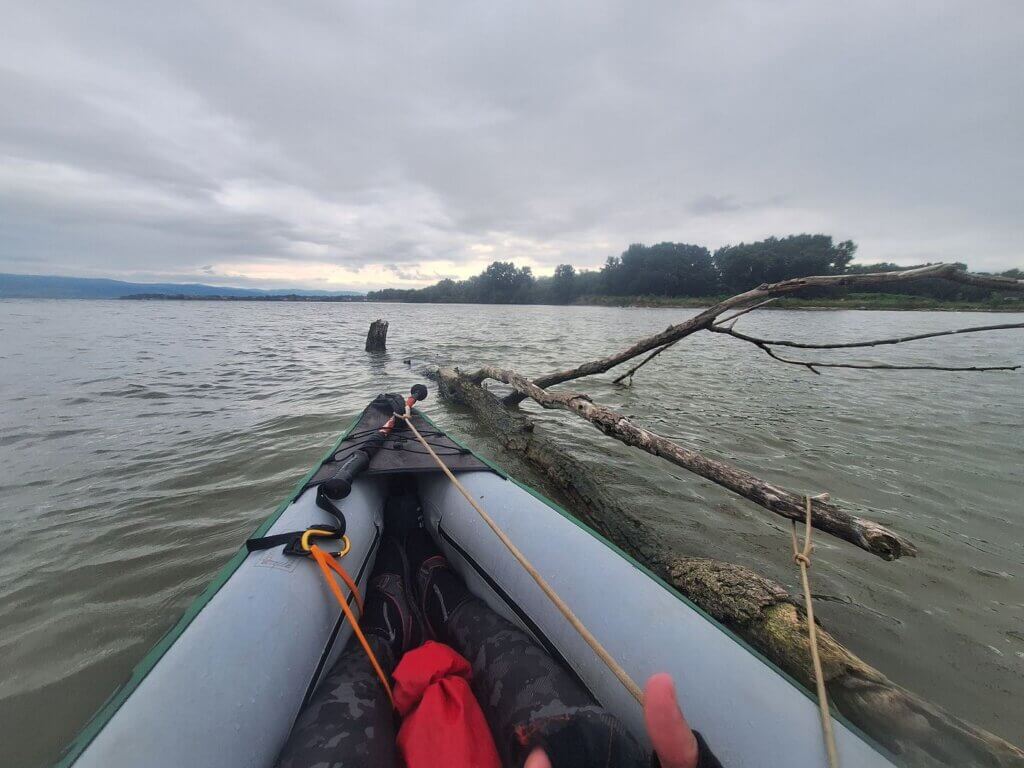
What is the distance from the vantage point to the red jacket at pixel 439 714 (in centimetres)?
140

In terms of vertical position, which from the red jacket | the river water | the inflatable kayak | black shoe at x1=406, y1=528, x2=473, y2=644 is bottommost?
the river water

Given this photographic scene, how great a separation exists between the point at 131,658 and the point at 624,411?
6988 millimetres

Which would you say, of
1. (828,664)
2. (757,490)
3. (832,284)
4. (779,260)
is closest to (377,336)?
(832,284)

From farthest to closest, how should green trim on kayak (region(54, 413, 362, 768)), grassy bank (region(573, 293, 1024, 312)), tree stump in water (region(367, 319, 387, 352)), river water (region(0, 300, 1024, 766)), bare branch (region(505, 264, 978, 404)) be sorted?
grassy bank (region(573, 293, 1024, 312)), tree stump in water (region(367, 319, 387, 352)), bare branch (region(505, 264, 978, 404)), river water (region(0, 300, 1024, 766)), green trim on kayak (region(54, 413, 362, 768))

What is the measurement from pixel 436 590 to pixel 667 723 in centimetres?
192

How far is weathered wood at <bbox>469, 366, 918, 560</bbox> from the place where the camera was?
7.10 feet

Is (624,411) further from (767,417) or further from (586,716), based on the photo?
(586,716)

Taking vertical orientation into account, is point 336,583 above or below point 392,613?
above

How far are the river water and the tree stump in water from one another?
4.61 metres

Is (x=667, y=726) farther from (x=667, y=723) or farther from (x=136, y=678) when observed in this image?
(x=136, y=678)

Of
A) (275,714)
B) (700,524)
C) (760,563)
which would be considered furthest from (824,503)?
(275,714)

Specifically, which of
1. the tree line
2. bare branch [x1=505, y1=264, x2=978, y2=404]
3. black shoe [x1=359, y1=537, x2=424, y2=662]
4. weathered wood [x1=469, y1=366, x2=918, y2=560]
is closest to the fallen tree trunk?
weathered wood [x1=469, y1=366, x2=918, y2=560]

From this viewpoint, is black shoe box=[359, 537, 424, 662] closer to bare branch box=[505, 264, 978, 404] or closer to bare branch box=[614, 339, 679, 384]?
bare branch box=[505, 264, 978, 404]

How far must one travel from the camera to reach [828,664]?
2035 millimetres
